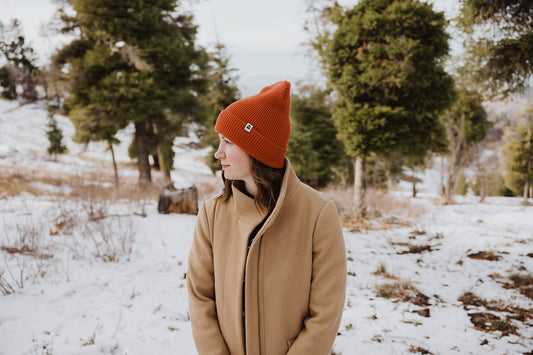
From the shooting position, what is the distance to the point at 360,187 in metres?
9.19

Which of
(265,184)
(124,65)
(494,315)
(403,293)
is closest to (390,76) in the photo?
(403,293)

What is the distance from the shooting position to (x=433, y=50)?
24.8ft

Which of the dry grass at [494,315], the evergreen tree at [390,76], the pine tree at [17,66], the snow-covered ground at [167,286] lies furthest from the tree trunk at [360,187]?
the pine tree at [17,66]

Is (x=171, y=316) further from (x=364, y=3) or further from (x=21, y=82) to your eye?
(x=21, y=82)

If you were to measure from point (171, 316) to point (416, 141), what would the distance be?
7933 mm

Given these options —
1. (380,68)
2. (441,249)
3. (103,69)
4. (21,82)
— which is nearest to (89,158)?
(103,69)

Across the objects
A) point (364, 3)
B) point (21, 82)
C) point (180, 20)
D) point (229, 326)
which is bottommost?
point (229, 326)

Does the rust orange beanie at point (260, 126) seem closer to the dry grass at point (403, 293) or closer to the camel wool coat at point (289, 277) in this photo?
the camel wool coat at point (289, 277)

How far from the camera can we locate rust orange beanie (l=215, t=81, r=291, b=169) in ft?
4.72

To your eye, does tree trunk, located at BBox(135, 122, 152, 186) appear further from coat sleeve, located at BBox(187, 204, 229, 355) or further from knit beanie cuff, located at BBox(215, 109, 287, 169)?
knit beanie cuff, located at BBox(215, 109, 287, 169)

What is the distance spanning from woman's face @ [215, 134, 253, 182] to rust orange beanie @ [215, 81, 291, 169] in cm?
4

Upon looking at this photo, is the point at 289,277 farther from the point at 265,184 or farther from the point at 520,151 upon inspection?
the point at 520,151

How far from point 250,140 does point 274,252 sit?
1.96 feet

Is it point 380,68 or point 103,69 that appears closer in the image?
point 380,68
